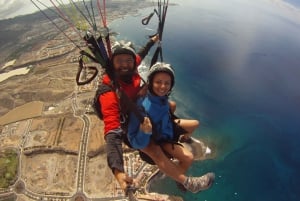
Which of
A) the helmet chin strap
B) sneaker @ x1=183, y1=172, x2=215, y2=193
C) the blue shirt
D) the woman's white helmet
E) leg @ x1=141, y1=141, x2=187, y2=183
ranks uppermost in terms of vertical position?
the woman's white helmet

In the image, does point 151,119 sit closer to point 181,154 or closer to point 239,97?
point 181,154

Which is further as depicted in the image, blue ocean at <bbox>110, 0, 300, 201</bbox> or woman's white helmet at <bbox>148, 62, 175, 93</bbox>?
blue ocean at <bbox>110, 0, 300, 201</bbox>

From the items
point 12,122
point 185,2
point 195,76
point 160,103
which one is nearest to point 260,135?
point 195,76

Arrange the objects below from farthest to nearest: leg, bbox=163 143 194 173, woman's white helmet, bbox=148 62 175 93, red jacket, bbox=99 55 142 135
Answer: leg, bbox=163 143 194 173
woman's white helmet, bbox=148 62 175 93
red jacket, bbox=99 55 142 135

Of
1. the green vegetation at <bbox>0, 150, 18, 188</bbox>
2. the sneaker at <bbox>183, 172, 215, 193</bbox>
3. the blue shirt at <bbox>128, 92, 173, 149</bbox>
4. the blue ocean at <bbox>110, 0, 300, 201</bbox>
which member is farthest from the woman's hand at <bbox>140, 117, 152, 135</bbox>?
the green vegetation at <bbox>0, 150, 18, 188</bbox>

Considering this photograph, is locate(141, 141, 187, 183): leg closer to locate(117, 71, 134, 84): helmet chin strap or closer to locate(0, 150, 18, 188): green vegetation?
locate(117, 71, 134, 84): helmet chin strap

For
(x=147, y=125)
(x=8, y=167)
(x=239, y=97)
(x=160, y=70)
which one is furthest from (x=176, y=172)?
(x=239, y=97)
